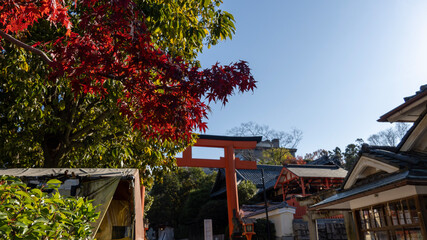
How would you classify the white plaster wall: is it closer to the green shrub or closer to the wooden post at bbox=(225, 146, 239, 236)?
the wooden post at bbox=(225, 146, 239, 236)

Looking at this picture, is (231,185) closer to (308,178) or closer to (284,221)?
(284,221)

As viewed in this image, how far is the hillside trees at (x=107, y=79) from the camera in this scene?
4301 mm

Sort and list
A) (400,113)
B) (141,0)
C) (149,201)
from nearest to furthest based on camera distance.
Answer: (141,0), (400,113), (149,201)

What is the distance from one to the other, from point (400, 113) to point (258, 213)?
12.7m

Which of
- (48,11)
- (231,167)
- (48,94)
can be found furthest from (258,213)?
(48,11)

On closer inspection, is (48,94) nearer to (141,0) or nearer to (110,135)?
(110,135)

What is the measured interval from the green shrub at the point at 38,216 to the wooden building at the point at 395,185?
16.4ft

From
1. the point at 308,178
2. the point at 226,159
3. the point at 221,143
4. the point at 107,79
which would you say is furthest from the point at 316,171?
the point at 107,79

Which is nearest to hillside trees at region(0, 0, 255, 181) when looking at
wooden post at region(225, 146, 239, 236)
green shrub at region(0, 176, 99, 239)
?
green shrub at region(0, 176, 99, 239)

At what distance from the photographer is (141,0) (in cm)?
519

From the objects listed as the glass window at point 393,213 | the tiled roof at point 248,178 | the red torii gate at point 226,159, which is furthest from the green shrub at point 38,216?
the tiled roof at point 248,178

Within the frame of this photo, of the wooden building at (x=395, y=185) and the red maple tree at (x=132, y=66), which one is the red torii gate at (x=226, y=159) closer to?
the wooden building at (x=395, y=185)

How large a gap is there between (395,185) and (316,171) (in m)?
17.7

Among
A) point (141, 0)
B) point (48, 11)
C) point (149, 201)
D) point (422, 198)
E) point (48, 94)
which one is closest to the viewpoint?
point (48, 11)
